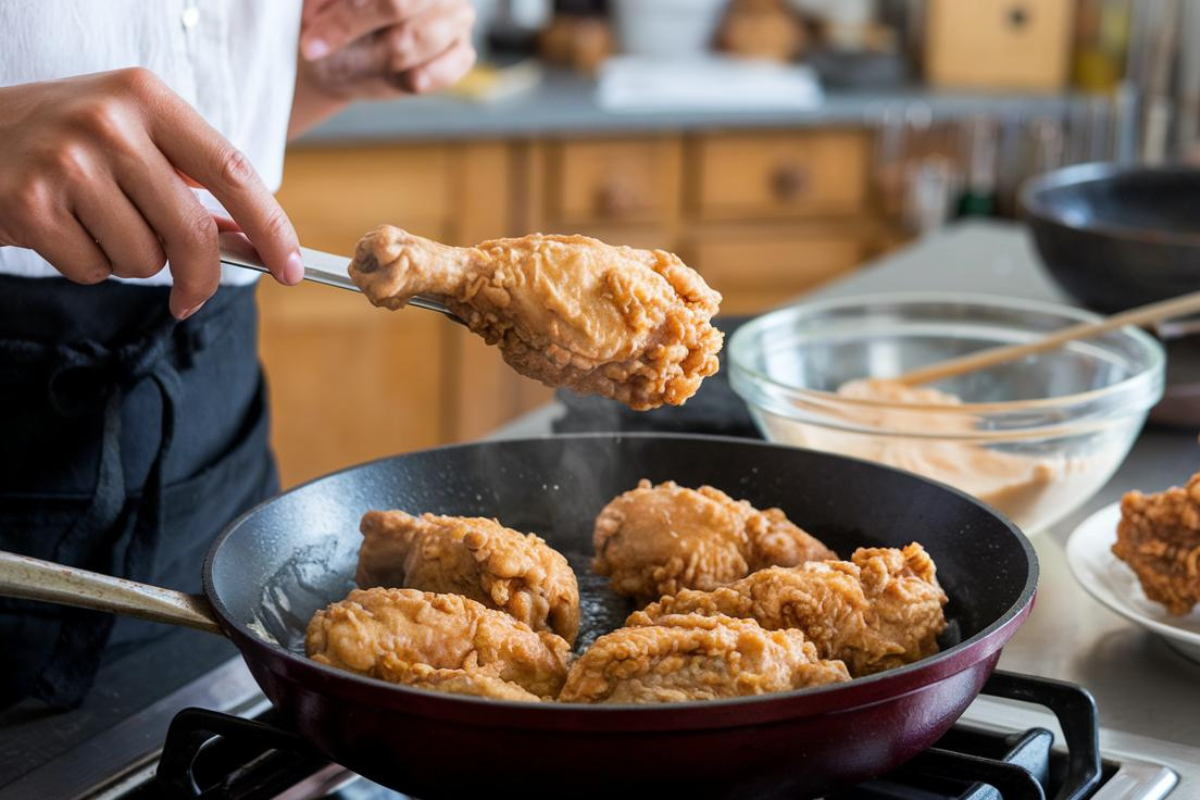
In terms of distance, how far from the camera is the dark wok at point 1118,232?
1.81 metres

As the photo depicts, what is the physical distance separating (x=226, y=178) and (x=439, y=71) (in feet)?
2.20

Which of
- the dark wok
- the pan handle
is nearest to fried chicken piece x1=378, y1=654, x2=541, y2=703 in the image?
the pan handle

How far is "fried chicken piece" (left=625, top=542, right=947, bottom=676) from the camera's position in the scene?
0.98 metres

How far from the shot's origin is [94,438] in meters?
1.30

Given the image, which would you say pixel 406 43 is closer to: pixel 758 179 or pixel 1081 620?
pixel 1081 620

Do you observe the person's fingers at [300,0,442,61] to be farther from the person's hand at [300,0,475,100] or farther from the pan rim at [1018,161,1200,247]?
the pan rim at [1018,161,1200,247]

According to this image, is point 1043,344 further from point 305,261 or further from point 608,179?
point 608,179

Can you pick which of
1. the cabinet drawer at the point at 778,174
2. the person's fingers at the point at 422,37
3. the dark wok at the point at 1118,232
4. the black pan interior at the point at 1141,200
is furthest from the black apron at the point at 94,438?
the cabinet drawer at the point at 778,174

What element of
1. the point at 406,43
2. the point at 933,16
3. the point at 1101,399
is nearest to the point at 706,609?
the point at 1101,399

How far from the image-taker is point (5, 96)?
945 millimetres

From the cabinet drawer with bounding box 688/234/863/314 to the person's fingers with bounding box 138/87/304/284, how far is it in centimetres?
274

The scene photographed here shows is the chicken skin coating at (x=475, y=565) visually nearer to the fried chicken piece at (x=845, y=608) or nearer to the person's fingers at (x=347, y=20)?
the fried chicken piece at (x=845, y=608)

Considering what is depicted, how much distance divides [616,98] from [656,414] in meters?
2.14

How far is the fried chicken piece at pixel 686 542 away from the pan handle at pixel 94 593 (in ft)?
1.11
